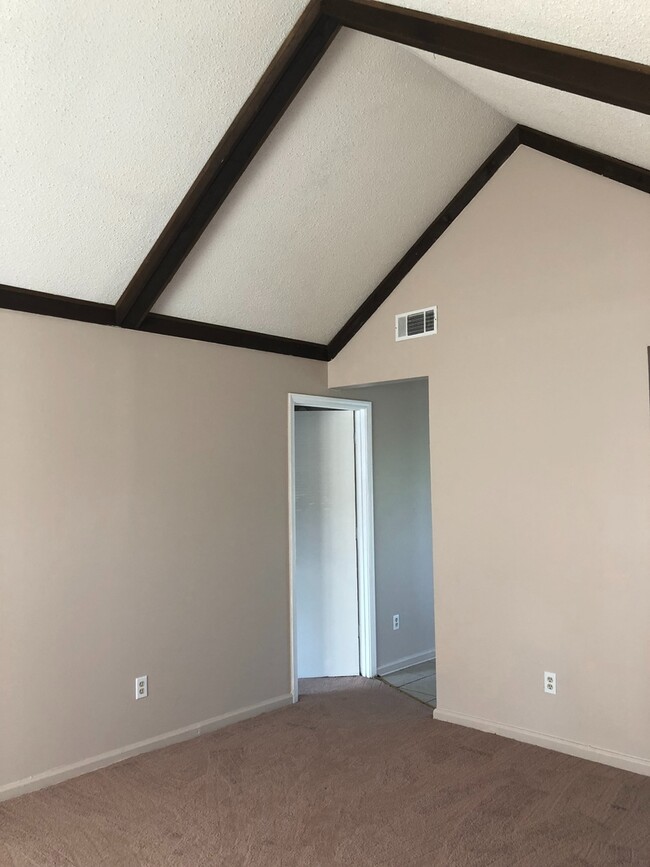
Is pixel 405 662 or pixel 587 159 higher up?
pixel 587 159

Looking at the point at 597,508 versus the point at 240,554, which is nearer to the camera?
the point at 597,508

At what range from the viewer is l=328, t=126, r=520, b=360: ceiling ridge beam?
12.5 feet

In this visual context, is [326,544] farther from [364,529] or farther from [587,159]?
[587,159]

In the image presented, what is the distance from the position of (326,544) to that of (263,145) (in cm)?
281

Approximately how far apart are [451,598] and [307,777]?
1.28 meters

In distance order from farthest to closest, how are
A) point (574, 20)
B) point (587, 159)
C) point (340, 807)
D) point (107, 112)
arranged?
1. point (587, 159)
2. point (340, 807)
3. point (107, 112)
4. point (574, 20)

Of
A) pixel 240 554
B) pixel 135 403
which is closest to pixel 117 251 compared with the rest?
A: pixel 135 403

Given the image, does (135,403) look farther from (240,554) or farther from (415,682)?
(415,682)

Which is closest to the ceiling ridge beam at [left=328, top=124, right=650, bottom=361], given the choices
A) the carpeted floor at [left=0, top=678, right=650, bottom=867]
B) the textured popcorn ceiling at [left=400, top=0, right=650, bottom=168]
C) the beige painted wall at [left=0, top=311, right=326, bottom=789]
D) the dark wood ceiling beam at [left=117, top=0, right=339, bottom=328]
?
the textured popcorn ceiling at [left=400, top=0, right=650, bottom=168]

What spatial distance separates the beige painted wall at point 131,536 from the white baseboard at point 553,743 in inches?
42.4

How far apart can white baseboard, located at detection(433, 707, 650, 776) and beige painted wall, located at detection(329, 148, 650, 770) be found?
0.02 metres

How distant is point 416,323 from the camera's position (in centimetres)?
420

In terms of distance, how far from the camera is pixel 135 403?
3602mm

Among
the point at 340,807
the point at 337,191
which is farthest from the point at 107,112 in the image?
the point at 340,807
